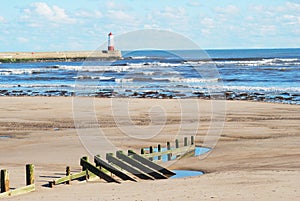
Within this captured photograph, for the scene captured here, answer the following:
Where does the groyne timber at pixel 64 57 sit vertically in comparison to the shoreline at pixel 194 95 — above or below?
above

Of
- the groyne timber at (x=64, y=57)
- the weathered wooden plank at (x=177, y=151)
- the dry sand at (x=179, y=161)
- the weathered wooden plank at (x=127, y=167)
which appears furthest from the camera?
the groyne timber at (x=64, y=57)

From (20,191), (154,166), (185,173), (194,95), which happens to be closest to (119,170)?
(154,166)

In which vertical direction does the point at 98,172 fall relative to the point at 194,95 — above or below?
below

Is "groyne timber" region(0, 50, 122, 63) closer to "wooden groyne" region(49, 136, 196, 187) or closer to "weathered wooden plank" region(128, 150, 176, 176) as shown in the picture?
"weathered wooden plank" region(128, 150, 176, 176)

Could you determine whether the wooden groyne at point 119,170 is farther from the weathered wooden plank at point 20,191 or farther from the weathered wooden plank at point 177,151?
the weathered wooden plank at point 177,151

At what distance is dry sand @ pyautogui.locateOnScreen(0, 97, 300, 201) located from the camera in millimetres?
10578

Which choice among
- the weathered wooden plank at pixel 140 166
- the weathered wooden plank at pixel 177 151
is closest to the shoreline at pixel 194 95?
the weathered wooden plank at pixel 177 151

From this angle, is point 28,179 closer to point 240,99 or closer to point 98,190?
point 98,190

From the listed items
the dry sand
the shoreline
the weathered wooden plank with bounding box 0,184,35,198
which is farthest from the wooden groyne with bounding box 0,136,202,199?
the shoreline

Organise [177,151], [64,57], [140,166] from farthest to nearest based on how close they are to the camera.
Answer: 1. [64,57]
2. [177,151]
3. [140,166]

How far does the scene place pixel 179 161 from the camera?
1477 cm

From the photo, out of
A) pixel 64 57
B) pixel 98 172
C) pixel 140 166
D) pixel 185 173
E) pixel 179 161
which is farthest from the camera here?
pixel 64 57

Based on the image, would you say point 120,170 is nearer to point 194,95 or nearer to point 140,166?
point 140,166

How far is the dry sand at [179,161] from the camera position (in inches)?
416
